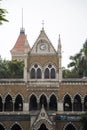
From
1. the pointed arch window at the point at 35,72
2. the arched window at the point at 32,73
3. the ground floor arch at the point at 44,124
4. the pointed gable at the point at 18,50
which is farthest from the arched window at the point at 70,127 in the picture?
the pointed gable at the point at 18,50

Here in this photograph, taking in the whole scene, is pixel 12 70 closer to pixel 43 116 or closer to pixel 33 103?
pixel 33 103

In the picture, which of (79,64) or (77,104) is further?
(79,64)

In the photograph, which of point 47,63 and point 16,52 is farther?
point 16,52

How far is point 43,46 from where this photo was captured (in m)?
35.1

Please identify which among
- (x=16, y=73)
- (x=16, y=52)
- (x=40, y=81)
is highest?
(x=16, y=52)

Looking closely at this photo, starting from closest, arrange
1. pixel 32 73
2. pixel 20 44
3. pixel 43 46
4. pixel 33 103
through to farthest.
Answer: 1. pixel 33 103
2. pixel 32 73
3. pixel 43 46
4. pixel 20 44

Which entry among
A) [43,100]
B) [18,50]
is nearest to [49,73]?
[43,100]

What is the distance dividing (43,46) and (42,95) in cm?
543

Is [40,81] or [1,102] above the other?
[40,81]

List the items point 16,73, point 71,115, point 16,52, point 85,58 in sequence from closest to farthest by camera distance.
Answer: point 71,115 → point 85,58 → point 16,73 → point 16,52

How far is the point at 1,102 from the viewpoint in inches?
1344

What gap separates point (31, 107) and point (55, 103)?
264 centimetres

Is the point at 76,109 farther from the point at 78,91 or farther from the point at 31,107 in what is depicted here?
the point at 31,107

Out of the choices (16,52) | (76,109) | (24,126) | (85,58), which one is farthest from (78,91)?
(16,52)
